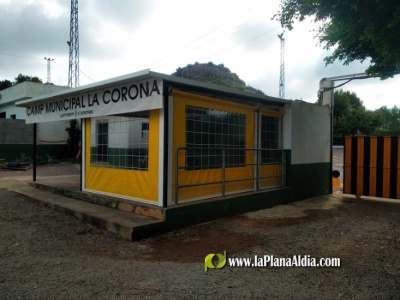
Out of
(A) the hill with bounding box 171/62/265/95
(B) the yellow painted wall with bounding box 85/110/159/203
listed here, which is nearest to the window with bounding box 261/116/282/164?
(B) the yellow painted wall with bounding box 85/110/159/203

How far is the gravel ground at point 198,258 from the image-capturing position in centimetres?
349

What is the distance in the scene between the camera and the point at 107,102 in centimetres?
688

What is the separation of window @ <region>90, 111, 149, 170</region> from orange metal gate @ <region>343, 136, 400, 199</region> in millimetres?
6478

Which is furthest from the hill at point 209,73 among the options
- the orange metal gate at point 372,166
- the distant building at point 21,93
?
the orange metal gate at point 372,166

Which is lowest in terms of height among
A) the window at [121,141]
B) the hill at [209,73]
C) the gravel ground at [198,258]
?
the gravel ground at [198,258]

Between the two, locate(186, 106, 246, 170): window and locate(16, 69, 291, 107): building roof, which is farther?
locate(186, 106, 246, 170): window

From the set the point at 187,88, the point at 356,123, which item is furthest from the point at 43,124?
the point at 356,123

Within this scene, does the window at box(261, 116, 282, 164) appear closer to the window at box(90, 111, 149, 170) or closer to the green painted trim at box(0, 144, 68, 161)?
the window at box(90, 111, 149, 170)

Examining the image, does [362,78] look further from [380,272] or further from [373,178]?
[380,272]

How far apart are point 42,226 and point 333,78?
9.09 meters

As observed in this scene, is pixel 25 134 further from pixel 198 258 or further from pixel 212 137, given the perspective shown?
pixel 198 258

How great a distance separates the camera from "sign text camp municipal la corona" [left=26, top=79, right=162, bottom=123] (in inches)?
234

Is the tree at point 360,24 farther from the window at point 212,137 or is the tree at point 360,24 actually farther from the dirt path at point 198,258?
the dirt path at point 198,258

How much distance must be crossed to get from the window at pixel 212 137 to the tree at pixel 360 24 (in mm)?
2420
